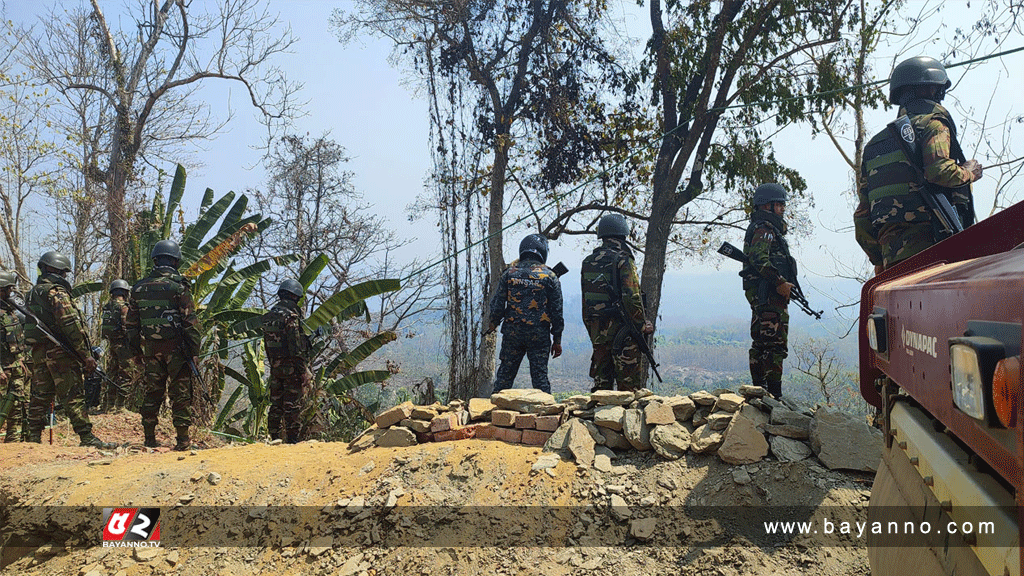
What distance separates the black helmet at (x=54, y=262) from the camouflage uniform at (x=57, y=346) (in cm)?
12

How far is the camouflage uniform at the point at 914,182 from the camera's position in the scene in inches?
143

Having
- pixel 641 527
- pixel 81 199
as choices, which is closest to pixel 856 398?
pixel 641 527

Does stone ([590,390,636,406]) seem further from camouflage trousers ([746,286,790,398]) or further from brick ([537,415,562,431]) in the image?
camouflage trousers ([746,286,790,398])

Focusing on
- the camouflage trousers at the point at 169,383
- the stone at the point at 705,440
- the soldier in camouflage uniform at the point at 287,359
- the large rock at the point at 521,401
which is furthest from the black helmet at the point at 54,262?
the stone at the point at 705,440

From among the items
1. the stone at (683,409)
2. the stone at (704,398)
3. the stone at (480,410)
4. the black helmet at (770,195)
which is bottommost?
the stone at (480,410)

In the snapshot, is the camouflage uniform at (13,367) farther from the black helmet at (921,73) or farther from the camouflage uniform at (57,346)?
the black helmet at (921,73)

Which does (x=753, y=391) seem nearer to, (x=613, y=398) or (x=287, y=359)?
(x=613, y=398)

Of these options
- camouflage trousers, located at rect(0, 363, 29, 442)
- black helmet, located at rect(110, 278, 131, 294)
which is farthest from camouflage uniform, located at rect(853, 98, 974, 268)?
camouflage trousers, located at rect(0, 363, 29, 442)

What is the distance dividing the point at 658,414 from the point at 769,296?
5.27 ft

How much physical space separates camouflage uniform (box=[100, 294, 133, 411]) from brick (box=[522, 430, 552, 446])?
5.92m

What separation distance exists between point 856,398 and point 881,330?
9.83 m

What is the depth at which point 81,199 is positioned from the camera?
46.5 feet

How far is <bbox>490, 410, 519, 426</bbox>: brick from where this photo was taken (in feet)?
17.1

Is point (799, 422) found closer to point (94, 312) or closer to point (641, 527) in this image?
point (641, 527)
